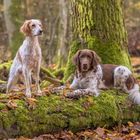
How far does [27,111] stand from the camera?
6.62 metres

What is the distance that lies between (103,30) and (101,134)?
3.27m

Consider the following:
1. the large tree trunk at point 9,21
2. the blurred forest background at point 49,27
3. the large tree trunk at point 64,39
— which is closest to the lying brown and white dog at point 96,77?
the blurred forest background at point 49,27

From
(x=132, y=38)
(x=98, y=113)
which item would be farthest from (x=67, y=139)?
(x=132, y=38)

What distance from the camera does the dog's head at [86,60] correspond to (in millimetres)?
7734

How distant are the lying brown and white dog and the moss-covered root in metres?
0.22

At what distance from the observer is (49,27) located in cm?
2377

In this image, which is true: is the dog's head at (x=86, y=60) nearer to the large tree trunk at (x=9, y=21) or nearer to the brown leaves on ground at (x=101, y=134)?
the brown leaves on ground at (x=101, y=134)

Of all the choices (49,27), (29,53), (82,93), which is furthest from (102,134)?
(49,27)

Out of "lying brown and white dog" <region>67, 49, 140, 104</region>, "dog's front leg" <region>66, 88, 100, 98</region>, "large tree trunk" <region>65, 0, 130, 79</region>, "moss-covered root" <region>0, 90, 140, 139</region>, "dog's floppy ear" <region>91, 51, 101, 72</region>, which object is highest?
"large tree trunk" <region>65, 0, 130, 79</region>

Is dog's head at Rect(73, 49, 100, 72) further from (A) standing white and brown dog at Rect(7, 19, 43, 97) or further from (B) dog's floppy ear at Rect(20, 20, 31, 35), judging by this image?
(B) dog's floppy ear at Rect(20, 20, 31, 35)

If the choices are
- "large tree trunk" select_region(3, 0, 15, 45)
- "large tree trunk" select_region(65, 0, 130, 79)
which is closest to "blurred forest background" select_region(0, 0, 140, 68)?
"large tree trunk" select_region(3, 0, 15, 45)

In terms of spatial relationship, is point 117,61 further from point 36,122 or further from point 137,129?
point 36,122

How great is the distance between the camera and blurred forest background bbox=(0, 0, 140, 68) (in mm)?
16283

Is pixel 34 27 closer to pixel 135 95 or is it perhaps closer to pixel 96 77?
pixel 96 77
